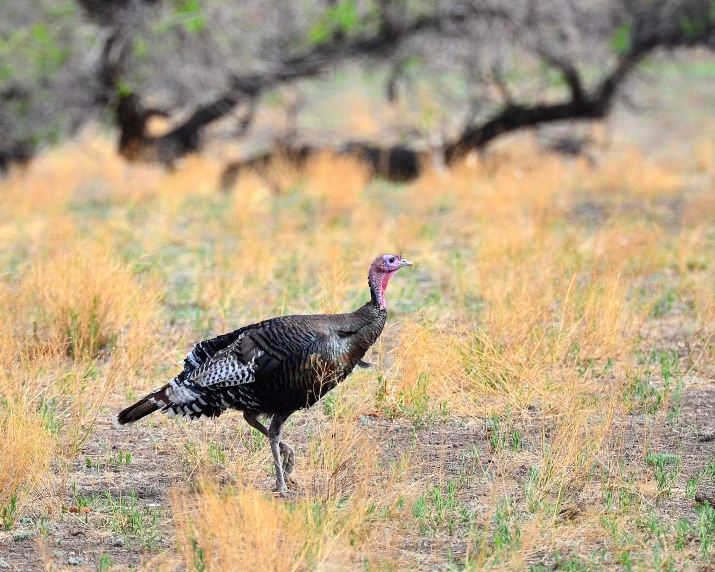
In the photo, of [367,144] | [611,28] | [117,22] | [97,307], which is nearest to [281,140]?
[367,144]

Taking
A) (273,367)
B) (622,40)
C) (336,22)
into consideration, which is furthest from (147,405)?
(622,40)

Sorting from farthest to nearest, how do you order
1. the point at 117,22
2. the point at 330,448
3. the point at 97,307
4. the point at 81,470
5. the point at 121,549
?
1. the point at 117,22
2. the point at 97,307
3. the point at 81,470
4. the point at 330,448
5. the point at 121,549

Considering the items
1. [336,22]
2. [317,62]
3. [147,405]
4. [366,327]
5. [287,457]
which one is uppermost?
[336,22]

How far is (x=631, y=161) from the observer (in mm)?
15562

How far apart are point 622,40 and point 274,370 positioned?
1203 centimetres

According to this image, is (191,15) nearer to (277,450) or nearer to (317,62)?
(317,62)

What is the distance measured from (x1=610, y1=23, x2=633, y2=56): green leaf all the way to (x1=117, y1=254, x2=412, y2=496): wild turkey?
38.0 feet

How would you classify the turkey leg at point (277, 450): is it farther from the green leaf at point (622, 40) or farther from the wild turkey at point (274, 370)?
the green leaf at point (622, 40)

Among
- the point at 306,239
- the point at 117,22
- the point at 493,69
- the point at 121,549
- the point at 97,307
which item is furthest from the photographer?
the point at 493,69

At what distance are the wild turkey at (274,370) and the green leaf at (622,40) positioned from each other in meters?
11.6

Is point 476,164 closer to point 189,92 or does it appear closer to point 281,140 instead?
point 281,140

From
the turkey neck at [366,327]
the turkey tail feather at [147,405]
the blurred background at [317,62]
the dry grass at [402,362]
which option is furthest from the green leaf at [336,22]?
the turkey tail feather at [147,405]

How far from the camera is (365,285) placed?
8445 mm

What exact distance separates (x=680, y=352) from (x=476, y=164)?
849 cm
